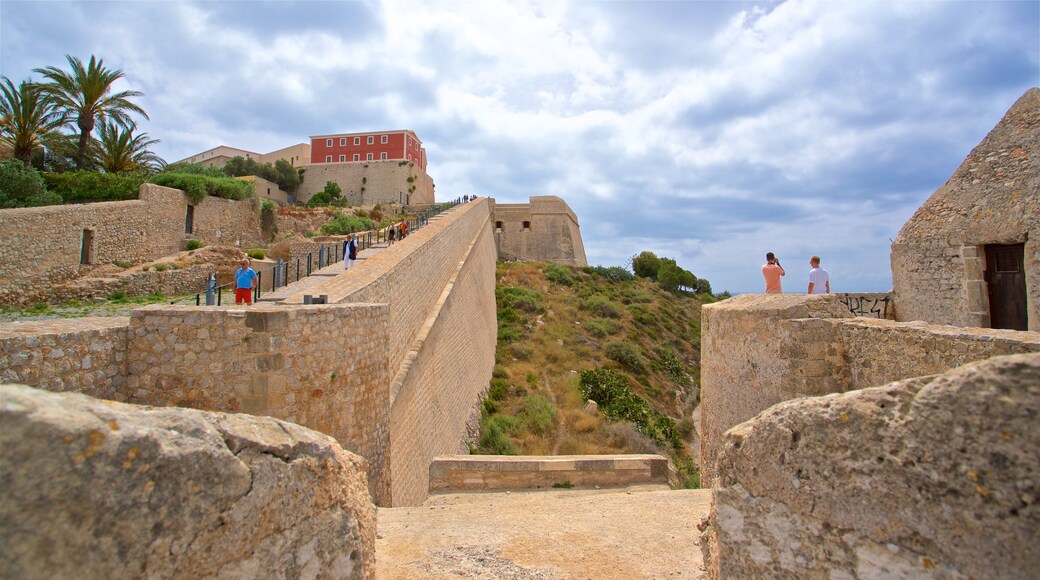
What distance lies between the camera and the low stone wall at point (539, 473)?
714 cm

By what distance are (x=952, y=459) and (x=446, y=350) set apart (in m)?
10.2

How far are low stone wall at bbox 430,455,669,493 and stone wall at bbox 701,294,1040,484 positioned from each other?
103 centimetres

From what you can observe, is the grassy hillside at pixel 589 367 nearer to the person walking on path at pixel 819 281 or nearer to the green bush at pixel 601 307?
the green bush at pixel 601 307

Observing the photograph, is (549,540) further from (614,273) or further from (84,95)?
(614,273)

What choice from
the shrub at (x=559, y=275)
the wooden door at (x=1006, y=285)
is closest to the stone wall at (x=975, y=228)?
the wooden door at (x=1006, y=285)

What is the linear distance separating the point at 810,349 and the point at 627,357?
15.5 meters

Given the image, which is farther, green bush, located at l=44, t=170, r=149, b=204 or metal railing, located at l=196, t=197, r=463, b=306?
green bush, located at l=44, t=170, r=149, b=204

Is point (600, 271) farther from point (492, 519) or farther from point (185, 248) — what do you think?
point (492, 519)

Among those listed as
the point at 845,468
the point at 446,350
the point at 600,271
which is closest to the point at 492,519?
the point at 845,468

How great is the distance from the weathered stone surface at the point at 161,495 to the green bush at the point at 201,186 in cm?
1881

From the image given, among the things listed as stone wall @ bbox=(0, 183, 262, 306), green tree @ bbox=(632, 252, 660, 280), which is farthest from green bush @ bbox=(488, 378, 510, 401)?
green tree @ bbox=(632, 252, 660, 280)

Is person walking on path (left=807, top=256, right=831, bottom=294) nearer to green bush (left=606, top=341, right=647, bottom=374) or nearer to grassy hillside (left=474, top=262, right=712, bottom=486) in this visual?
grassy hillside (left=474, top=262, right=712, bottom=486)

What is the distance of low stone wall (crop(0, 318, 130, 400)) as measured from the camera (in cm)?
334

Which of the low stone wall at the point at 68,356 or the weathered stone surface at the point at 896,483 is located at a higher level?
the low stone wall at the point at 68,356
